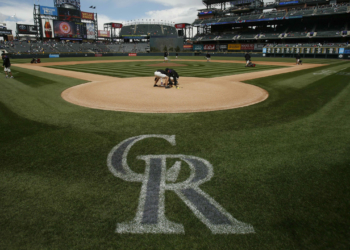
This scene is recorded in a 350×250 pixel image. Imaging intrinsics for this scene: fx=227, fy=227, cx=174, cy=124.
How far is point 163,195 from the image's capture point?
339 cm

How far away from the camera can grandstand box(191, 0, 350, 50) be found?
5097 centimetres

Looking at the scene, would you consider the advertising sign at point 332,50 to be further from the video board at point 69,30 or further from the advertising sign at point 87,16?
the advertising sign at point 87,16

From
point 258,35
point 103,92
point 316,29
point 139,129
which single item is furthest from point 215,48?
point 139,129

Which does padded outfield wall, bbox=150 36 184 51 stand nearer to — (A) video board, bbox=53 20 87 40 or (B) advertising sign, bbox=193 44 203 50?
(B) advertising sign, bbox=193 44 203 50

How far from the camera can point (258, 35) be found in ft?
201

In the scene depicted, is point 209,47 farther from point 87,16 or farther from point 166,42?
point 87,16

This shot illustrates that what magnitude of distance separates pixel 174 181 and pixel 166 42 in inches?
3484

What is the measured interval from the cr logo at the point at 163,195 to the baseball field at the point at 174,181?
2 cm

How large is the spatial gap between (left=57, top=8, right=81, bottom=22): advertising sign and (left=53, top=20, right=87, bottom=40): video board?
11.5ft

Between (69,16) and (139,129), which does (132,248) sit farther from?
(69,16)

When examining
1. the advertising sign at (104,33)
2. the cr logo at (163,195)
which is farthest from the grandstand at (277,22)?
the cr logo at (163,195)

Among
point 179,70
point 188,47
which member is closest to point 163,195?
point 179,70

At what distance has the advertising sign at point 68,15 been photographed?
74.3m


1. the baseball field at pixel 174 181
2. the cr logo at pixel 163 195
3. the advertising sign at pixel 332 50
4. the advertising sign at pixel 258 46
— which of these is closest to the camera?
the baseball field at pixel 174 181
